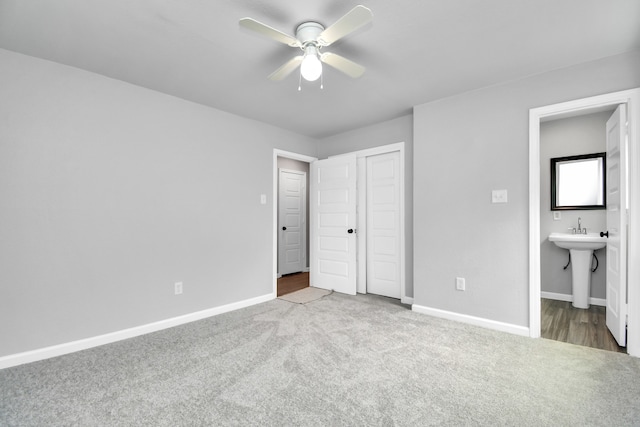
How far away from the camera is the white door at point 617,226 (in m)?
2.42

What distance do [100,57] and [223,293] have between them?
260cm

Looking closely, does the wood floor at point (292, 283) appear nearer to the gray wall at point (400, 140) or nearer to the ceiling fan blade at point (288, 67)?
the gray wall at point (400, 140)

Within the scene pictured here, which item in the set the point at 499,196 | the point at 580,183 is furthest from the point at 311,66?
the point at 580,183

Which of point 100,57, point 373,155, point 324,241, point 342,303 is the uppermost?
point 100,57

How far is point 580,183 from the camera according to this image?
379cm

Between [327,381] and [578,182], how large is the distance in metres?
4.08

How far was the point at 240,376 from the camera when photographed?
6.84ft

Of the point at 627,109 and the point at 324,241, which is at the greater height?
the point at 627,109

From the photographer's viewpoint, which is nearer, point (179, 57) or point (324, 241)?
point (179, 57)

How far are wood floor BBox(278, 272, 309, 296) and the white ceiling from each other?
113 inches

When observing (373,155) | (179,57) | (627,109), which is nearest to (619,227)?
(627,109)

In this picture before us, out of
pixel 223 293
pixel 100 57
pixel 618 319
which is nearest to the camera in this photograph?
pixel 100 57

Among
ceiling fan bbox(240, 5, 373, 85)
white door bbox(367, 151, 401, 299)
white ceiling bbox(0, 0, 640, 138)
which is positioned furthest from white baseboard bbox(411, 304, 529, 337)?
ceiling fan bbox(240, 5, 373, 85)

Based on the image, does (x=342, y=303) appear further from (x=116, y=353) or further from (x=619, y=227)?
(x=619, y=227)
